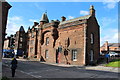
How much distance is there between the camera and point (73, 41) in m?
26.8

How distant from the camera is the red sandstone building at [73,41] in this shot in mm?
24984

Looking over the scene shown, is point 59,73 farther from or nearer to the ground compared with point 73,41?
nearer to the ground

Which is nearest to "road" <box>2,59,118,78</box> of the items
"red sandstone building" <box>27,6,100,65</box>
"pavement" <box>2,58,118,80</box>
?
"pavement" <box>2,58,118,80</box>

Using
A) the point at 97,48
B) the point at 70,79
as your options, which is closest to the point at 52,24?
the point at 97,48

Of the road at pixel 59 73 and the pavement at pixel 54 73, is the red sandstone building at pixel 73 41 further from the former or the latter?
the road at pixel 59 73

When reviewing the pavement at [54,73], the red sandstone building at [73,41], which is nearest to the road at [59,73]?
the pavement at [54,73]

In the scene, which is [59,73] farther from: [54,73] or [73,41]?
[73,41]

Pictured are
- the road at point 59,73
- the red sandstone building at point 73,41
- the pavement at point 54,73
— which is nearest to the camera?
the pavement at point 54,73

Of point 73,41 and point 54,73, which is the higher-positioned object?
point 73,41

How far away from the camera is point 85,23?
2497 centimetres

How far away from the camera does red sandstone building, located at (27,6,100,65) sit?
2498 centimetres

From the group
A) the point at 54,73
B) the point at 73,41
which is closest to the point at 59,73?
the point at 54,73

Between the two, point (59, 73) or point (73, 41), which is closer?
point (59, 73)

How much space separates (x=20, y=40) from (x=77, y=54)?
35850 mm
